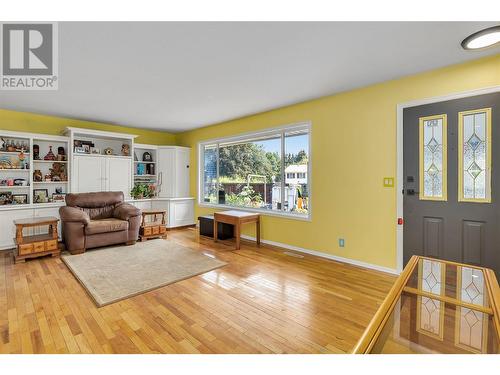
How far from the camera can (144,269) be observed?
315cm

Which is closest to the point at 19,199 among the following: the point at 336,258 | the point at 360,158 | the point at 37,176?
the point at 37,176

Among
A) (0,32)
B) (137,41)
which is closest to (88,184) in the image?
(0,32)

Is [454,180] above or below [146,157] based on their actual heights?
below

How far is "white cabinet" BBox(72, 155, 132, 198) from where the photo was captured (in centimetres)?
468

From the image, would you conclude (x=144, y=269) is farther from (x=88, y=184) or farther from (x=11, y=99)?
(x=11, y=99)

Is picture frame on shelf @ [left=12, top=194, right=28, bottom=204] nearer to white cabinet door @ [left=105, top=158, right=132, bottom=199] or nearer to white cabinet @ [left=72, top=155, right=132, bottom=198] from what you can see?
white cabinet @ [left=72, top=155, right=132, bottom=198]

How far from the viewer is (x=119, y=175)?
5.18 metres

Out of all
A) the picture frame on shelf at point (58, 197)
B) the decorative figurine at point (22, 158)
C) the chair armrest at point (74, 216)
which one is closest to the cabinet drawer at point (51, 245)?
the chair armrest at point (74, 216)

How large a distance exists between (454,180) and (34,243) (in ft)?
18.0

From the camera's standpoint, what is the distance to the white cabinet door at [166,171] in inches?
234

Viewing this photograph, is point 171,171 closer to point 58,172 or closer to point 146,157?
point 146,157

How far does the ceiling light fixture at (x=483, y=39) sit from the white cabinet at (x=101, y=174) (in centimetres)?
561

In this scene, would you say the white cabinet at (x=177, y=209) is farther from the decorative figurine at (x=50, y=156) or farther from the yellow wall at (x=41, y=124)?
the decorative figurine at (x=50, y=156)
